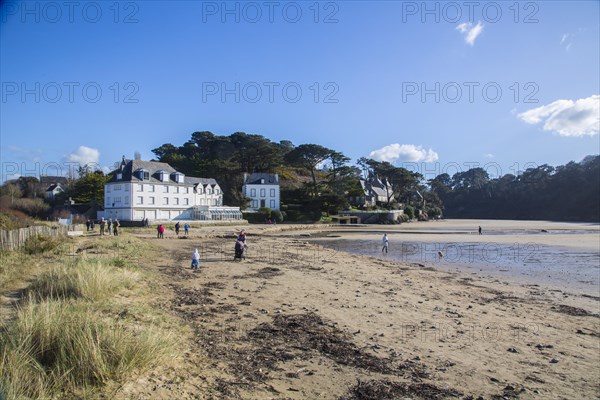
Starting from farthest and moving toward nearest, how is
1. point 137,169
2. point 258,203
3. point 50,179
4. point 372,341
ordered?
point 50,179 < point 258,203 < point 137,169 < point 372,341

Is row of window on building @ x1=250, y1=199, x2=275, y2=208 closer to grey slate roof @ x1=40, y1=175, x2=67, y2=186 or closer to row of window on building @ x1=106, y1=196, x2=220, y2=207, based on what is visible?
row of window on building @ x1=106, y1=196, x2=220, y2=207

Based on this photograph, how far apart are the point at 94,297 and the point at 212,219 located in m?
53.8

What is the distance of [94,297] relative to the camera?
771 centimetres

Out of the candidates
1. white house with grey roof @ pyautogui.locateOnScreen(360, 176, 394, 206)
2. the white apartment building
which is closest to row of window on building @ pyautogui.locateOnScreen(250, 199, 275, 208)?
the white apartment building

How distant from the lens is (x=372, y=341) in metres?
7.42

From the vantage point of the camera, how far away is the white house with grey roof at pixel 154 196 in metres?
53.8

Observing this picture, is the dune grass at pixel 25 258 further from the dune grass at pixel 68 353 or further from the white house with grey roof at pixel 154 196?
the white house with grey roof at pixel 154 196

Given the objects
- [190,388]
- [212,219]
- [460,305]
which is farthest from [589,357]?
[212,219]

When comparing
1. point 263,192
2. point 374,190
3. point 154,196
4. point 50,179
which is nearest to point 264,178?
point 263,192

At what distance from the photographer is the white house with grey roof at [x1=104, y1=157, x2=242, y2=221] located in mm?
53844

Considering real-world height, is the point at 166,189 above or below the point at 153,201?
above

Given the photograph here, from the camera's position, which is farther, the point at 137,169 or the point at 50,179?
the point at 50,179

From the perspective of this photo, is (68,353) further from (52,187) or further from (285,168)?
(285,168)

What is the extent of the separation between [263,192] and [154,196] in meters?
24.3
